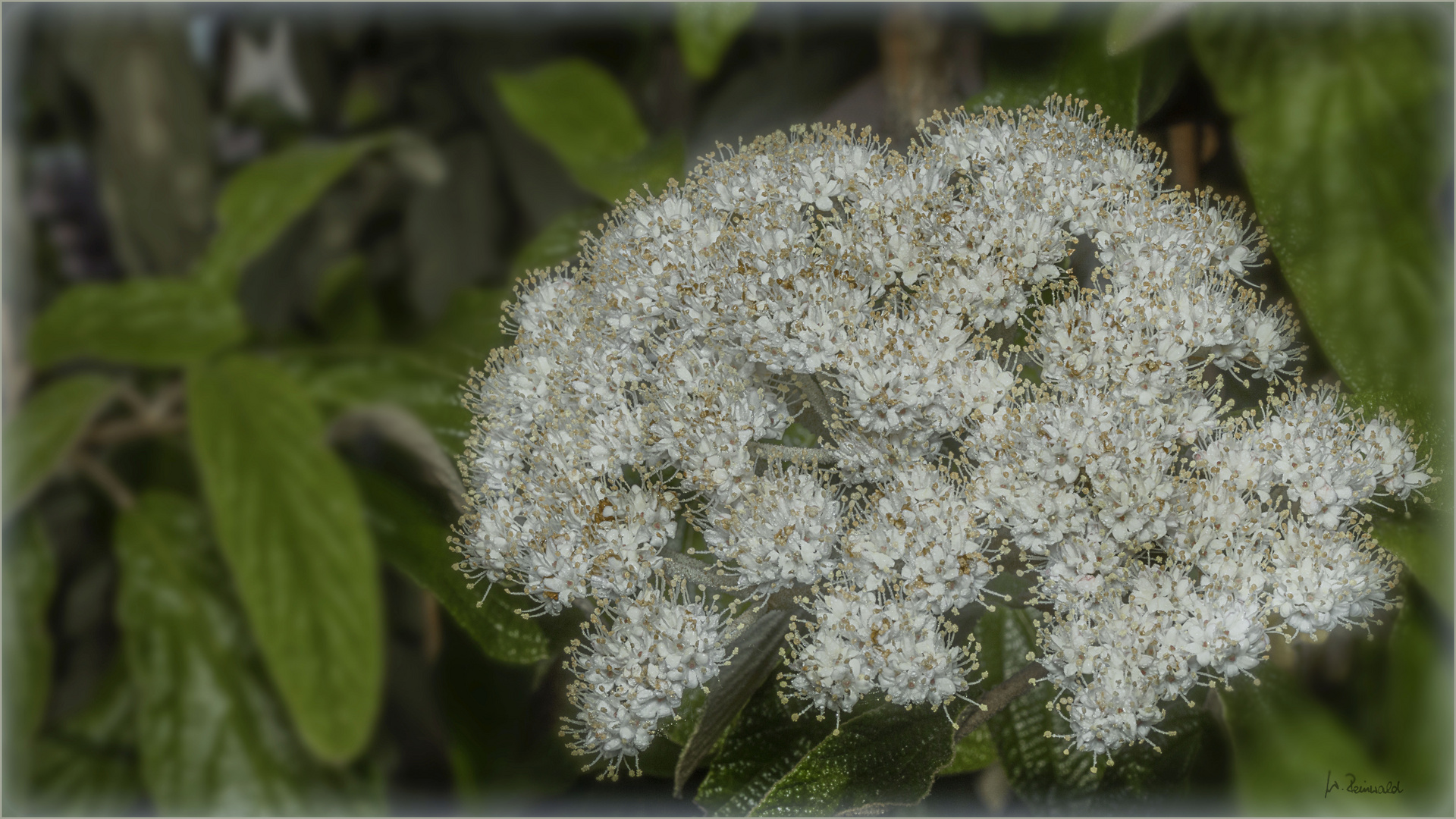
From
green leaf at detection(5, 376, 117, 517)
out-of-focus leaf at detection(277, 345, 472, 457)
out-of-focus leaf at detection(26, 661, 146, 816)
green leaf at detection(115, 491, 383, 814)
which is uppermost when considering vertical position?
out-of-focus leaf at detection(277, 345, 472, 457)

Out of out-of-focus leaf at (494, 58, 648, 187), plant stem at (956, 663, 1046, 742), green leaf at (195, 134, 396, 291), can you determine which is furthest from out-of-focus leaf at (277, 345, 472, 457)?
plant stem at (956, 663, 1046, 742)

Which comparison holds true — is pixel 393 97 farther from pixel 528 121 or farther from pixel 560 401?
pixel 560 401

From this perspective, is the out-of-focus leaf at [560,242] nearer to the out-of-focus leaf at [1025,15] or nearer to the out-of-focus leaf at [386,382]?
the out-of-focus leaf at [386,382]

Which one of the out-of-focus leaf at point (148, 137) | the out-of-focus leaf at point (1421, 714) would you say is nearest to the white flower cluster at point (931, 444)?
the out-of-focus leaf at point (1421, 714)

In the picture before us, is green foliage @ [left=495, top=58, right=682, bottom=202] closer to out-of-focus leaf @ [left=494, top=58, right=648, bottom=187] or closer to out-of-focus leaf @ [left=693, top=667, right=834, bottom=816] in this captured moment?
out-of-focus leaf @ [left=494, top=58, right=648, bottom=187]

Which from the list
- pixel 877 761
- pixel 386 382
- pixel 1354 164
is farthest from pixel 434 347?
pixel 1354 164

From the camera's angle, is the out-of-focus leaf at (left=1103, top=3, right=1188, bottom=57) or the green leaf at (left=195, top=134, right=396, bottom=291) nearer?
the out-of-focus leaf at (left=1103, top=3, right=1188, bottom=57)

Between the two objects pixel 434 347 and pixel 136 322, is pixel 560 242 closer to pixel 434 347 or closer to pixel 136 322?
pixel 434 347
